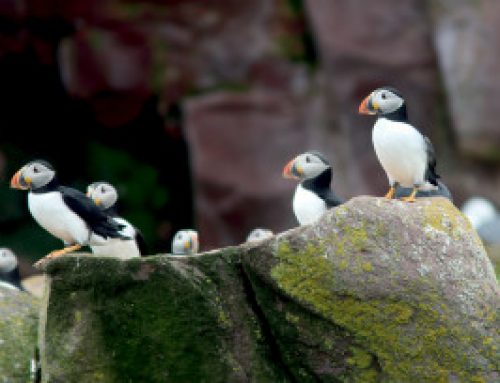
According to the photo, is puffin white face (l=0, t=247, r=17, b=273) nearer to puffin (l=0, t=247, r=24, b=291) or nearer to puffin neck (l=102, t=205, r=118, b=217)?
puffin (l=0, t=247, r=24, b=291)

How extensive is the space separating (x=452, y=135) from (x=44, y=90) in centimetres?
496

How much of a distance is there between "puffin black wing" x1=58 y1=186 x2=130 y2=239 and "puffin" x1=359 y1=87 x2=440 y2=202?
62.5 inches

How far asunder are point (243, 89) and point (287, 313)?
8.06 meters

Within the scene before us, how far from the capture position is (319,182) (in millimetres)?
7375

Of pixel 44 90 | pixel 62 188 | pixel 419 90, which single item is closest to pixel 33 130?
pixel 44 90

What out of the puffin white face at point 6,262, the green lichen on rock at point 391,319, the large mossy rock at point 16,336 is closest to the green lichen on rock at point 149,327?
the green lichen on rock at point 391,319

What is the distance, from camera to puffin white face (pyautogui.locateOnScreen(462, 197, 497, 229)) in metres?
12.5

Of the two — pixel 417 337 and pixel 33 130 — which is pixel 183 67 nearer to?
pixel 33 130

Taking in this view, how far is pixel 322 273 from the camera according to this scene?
570 centimetres

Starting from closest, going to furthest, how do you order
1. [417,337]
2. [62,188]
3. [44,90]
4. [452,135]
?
[417,337], [62,188], [452,135], [44,90]

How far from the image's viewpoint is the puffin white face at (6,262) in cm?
1000

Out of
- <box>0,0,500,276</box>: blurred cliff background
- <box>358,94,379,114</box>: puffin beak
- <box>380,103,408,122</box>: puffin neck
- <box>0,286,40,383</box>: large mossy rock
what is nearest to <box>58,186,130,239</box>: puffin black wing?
<box>0,286,40,383</box>: large mossy rock

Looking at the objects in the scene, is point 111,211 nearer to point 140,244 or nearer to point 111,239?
point 140,244

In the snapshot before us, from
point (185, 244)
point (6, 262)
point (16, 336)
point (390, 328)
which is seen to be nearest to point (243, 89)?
point (6, 262)
